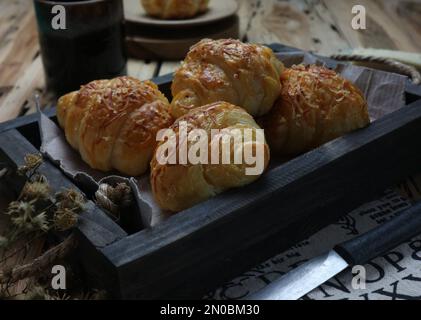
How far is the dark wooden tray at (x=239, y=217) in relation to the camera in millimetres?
696

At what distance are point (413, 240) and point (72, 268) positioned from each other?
51 cm

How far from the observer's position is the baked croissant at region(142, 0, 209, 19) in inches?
63.6

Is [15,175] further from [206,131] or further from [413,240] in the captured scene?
[413,240]

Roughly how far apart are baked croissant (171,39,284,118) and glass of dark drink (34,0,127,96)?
0.44m

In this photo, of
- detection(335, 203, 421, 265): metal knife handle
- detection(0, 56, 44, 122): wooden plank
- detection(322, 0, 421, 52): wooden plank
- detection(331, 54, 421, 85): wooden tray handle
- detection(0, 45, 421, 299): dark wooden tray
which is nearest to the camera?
detection(0, 45, 421, 299): dark wooden tray

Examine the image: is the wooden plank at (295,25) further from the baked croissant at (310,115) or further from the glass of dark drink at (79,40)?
the baked croissant at (310,115)

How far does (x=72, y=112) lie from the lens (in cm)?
96

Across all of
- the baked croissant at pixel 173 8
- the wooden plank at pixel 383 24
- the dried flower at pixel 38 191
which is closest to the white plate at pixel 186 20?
the baked croissant at pixel 173 8

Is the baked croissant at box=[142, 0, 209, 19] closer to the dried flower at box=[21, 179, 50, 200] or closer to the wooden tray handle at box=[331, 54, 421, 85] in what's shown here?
the wooden tray handle at box=[331, 54, 421, 85]

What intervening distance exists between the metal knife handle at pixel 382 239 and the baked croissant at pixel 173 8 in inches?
38.4

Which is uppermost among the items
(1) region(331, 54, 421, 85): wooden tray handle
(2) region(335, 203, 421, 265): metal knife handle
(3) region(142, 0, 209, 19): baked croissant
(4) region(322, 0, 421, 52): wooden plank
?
(1) region(331, 54, 421, 85): wooden tray handle

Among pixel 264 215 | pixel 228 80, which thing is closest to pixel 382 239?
pixel 264 215

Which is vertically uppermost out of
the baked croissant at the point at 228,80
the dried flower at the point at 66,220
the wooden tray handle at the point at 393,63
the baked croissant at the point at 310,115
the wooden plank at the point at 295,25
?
the baked croissant at the point at 228,80

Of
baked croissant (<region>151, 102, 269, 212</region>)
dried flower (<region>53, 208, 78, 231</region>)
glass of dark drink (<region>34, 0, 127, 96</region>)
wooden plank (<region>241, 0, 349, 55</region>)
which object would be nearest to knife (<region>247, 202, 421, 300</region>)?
baked croissant (<region>151, 102, 269, 212</region>)
